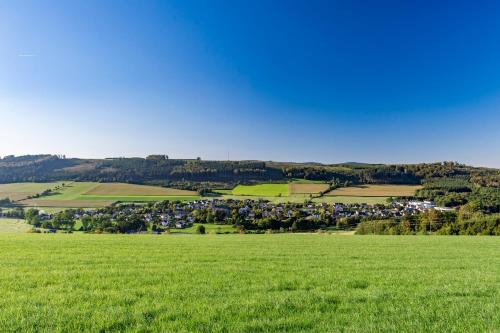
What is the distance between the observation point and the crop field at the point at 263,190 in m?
99.4

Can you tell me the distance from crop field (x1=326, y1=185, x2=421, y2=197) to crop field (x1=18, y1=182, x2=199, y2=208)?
4237cm

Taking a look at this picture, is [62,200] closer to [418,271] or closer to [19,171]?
[19,171]

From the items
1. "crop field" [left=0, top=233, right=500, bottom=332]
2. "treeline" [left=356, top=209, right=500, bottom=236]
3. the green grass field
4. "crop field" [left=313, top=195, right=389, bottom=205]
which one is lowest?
the green grass field

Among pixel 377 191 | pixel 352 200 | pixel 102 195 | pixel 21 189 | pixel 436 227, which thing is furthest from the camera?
pixel 377 191

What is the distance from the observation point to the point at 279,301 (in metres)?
7.06

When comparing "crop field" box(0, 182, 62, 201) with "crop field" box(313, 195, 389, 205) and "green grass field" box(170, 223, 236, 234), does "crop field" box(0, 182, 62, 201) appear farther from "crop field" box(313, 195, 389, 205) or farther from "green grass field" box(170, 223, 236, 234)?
"crop field" box(313, 195, 389, 205)

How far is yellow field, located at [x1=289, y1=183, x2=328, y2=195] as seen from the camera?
102 m

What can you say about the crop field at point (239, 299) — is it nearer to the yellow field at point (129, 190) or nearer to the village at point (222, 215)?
the village at point (222, 215)

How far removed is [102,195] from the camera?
88.1 meters

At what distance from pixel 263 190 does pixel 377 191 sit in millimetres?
32929

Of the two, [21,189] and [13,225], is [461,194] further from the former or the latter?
[21,189]

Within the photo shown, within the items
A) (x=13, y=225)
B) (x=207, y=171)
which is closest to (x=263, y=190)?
(x=207, y=171)

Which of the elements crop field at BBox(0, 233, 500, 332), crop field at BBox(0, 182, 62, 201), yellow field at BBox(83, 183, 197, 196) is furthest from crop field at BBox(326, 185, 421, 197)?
crop field at BBox(0, 233, 500, 332)

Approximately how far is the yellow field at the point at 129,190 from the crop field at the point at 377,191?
43282mm
